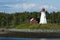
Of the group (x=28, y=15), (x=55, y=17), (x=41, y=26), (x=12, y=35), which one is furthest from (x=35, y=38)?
(x=28, y=15)

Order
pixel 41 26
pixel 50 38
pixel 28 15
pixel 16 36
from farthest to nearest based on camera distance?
pixel 28 15
pixel 41 26
pixel 16 36
pixel 50 38

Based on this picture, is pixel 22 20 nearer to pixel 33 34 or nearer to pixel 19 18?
pixel 19 18

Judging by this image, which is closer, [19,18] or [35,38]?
[35,38]

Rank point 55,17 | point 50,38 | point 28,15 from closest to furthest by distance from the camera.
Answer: point 50,38, point 55,17, point 28,15

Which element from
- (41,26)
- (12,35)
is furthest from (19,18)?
(12,35)

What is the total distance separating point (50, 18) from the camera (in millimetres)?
127625

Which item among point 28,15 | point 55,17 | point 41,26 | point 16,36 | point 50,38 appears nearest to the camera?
point 50,38

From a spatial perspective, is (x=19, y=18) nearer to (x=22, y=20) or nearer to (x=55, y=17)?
(x=22, y=20)

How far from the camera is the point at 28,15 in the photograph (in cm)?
13700

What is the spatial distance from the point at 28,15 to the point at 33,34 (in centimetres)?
6523

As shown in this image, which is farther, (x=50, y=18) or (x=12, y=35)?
(x=50, y=18)

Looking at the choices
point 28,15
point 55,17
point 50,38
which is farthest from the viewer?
point 28,15

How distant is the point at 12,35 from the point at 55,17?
5633cm

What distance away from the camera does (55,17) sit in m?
127
